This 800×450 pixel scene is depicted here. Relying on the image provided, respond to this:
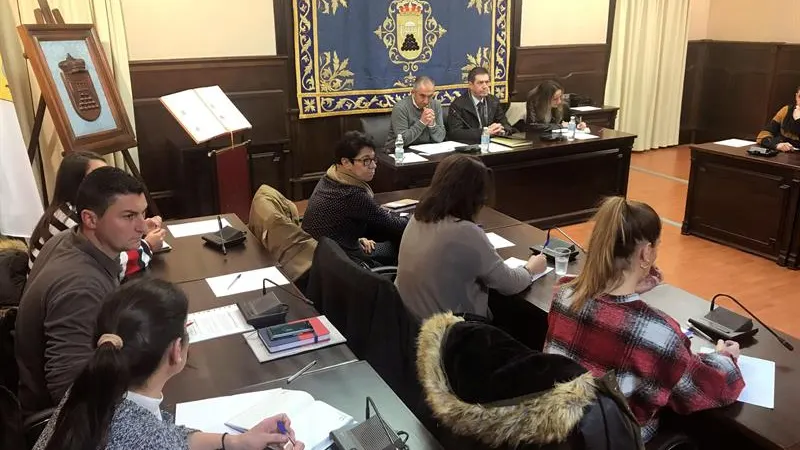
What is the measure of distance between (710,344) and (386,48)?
4.57 m

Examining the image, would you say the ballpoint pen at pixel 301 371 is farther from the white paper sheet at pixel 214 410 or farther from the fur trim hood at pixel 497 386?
the fur trim hood at pixel 497 386

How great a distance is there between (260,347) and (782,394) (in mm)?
1500

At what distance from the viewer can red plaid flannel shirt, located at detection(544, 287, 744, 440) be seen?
5.44 feet

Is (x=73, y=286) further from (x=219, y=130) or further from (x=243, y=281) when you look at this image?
(x=219, y=130)

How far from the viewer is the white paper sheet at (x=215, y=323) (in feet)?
6.68

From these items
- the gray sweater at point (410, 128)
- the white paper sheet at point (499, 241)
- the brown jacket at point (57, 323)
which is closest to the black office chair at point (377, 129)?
the gray sweater at point (410, 128)

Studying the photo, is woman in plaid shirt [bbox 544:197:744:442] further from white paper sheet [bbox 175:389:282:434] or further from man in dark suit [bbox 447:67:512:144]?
man in dark suit [bbox 447:67:512:144]

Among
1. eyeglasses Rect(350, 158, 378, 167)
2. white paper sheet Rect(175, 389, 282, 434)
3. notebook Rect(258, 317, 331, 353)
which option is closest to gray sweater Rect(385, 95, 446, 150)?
eyeglasses Rect(350, 158, 378, 167)

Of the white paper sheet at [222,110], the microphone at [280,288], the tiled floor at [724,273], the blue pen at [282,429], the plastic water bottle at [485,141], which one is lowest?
the tiled floor at [724,273]

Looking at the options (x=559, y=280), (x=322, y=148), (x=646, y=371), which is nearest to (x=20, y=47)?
(x=322, y=148)

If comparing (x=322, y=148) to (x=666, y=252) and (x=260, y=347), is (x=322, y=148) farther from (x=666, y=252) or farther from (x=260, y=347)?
(x=260, y=347)

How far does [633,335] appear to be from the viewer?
65.6 inches

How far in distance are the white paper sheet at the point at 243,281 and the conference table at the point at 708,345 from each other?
91cm

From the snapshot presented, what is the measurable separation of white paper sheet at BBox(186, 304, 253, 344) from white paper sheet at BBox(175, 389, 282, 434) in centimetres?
37
